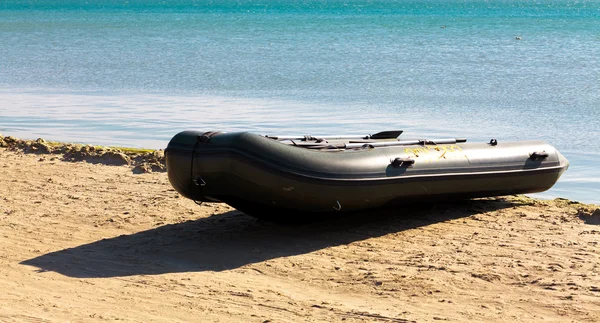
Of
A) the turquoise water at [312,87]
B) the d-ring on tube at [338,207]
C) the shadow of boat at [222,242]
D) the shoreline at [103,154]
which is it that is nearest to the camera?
the shadow of boat at [222,242]

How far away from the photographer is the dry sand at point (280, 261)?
5.01 meters

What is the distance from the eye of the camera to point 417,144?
7.07m

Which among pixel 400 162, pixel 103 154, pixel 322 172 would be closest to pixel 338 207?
pixel 322 172

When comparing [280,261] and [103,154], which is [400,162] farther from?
[103,154]

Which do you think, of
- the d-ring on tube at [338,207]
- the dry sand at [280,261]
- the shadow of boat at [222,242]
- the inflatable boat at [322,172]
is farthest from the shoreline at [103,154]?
the d-ring on tube at [338,207]

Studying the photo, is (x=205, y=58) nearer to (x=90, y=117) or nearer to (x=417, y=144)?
(x=90, y=117)

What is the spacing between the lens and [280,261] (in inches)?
236

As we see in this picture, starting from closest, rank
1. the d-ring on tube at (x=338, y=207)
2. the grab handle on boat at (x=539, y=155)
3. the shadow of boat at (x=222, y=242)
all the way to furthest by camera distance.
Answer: the shadow of boat at (x=222, y=242) → the d-ring on tube at (x=338, y=207) → the grab handle on boat at (x=539, y=155)

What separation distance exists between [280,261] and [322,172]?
0.71 meters

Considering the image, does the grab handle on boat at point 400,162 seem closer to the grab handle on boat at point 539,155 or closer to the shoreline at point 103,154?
the grab handle on boat at point 539,155

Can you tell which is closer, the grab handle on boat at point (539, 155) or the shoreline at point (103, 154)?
the grab handle on boat at point (539, 155)

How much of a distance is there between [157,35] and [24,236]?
2784cm

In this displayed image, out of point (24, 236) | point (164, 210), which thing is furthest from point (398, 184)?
point (24, 236)

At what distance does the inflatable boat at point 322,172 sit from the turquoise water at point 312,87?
1793mm
